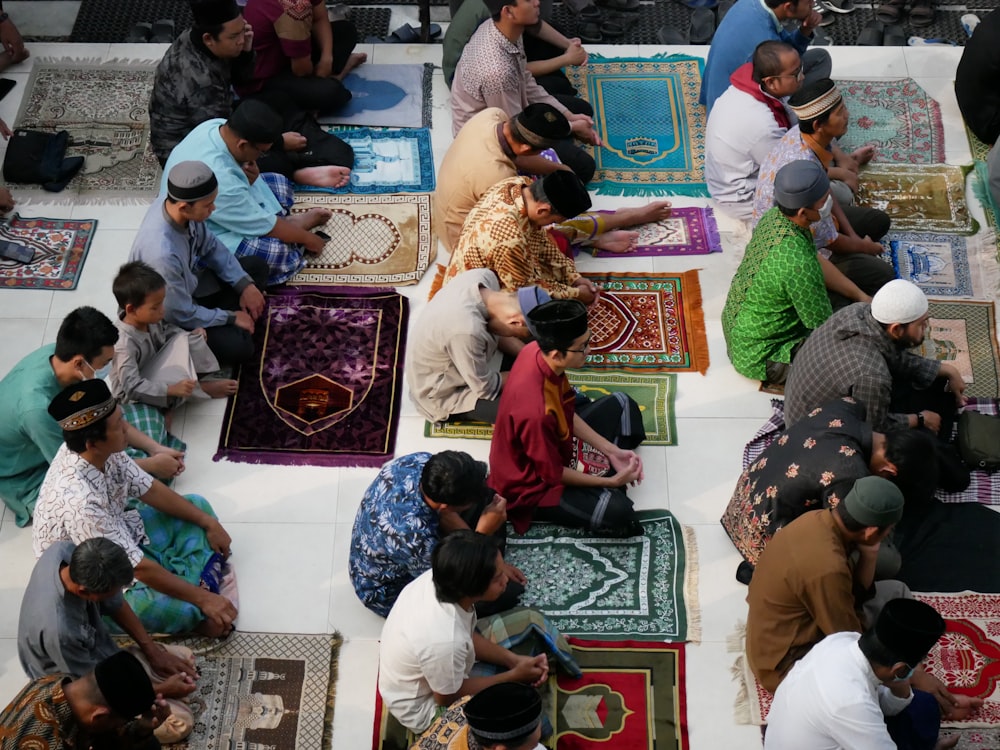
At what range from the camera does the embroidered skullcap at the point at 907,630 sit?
342 cm

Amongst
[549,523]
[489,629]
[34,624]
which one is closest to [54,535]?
[34,624]

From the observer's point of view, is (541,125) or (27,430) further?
(541,125)

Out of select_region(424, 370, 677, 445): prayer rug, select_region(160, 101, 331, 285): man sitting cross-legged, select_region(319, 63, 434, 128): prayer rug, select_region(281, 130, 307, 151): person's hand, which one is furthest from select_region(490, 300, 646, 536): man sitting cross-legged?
select_region(319, 63, 434, 128): prayer rug

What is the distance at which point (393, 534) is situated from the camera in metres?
4.10

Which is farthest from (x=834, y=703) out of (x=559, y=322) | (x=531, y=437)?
(x=559, y=322)

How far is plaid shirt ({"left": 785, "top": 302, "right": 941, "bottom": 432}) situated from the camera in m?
4.54

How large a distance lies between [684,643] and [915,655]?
43.2 inches

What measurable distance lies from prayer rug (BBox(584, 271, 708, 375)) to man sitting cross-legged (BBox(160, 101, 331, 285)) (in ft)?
4.68

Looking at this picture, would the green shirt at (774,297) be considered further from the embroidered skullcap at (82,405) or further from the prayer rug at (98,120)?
the prayer rug at (98,120)

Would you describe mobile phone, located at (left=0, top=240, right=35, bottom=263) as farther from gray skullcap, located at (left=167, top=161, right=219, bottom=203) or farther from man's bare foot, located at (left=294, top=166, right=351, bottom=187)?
man's bare foot, located at (left=294, top=166, right=351, bottom=187)

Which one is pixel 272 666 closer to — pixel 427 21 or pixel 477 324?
pixel 477 324

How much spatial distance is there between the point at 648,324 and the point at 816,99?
1229 millimetres

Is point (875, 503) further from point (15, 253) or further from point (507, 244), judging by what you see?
point (15, 253)

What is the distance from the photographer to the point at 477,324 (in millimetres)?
4711
